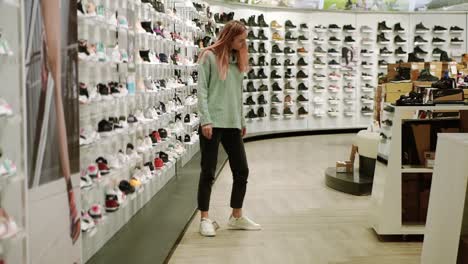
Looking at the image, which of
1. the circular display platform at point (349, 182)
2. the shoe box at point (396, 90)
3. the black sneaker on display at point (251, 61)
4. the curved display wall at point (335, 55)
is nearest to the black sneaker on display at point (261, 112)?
the curved display wall at point (335, 55)

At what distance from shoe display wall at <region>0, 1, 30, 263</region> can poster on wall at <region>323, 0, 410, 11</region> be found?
43.7ft

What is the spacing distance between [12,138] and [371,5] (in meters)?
14.0

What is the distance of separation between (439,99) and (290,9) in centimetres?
1007

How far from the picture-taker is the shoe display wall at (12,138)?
8.66 feet

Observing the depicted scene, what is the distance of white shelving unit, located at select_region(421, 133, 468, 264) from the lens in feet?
9.62

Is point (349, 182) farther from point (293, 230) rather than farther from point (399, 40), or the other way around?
point (399, 40)

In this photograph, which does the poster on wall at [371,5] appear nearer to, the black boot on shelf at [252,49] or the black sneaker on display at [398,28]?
the black sneaker on display at [398,28]

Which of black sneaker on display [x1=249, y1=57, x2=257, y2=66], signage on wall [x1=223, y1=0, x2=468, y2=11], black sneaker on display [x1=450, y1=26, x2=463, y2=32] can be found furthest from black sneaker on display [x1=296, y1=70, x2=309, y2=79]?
black sneaker on display [x1=450, y1=26, x2=463, y2=32]

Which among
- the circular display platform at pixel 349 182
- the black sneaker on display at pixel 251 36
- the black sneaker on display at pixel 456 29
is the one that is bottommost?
the circular display platform at pixel 349 182

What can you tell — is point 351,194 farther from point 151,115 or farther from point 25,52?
point 25,52

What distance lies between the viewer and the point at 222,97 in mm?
4859

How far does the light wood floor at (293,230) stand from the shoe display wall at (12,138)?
5.92 ft

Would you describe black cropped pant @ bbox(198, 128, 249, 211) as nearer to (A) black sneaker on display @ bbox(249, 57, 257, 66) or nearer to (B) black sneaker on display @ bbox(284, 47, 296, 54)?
(A) black sneaker on display @ bbox(249, 57, 257, 66)

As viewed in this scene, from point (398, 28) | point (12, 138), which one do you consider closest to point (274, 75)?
point (398, 28)
